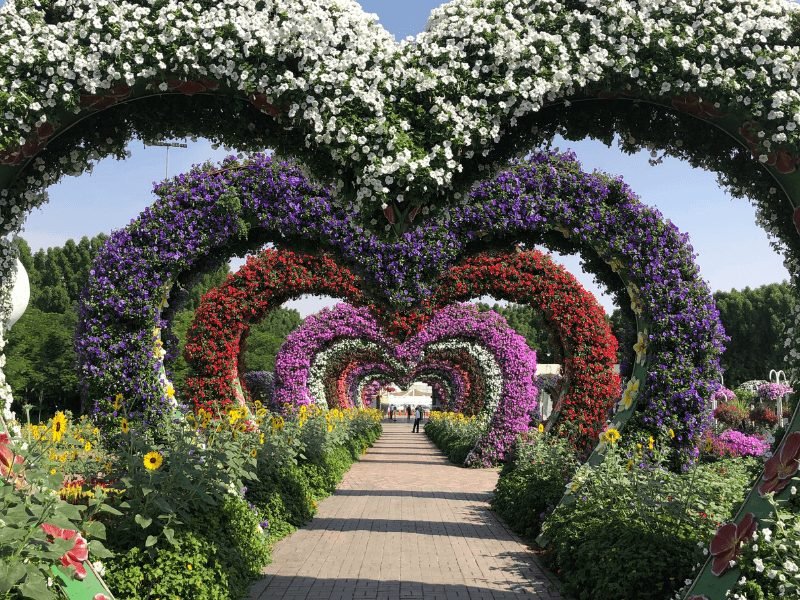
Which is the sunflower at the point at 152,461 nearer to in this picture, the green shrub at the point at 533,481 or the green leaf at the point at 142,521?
the green leaf at the point at 142,521

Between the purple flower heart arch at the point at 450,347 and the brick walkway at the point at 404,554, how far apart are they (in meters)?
3.12

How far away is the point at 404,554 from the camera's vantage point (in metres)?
7.48

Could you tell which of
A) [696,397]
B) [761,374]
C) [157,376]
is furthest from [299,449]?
[761,374]

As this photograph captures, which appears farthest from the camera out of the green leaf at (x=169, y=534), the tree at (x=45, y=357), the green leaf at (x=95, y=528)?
the tree at (x=45, y=357)

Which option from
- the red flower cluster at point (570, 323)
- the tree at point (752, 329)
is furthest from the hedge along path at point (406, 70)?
the tree at point (752, 329)

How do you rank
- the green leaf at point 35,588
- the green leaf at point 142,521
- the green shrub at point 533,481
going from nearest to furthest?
1. the green leaf at point 35,588
2. the green leaf at point 142,521
3. the green shrub at point 533,481

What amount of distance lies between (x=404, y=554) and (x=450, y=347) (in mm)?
13601

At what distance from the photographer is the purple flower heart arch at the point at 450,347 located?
51.3 feet

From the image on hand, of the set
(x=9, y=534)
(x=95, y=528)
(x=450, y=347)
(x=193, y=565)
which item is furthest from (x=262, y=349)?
(x=9, y=534)

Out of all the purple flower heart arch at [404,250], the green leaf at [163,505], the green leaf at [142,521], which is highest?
the purple flower heart arch at [404,250]

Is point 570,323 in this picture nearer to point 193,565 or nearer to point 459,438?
point 193,565

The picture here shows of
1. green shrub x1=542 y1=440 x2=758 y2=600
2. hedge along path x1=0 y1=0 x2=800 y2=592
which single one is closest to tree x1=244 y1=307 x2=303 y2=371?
green shrub x1=542 y1=440 x2=758 y2=600

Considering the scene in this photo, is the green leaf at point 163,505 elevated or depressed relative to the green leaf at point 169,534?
elevated

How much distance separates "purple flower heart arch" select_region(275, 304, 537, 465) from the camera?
15.7m
